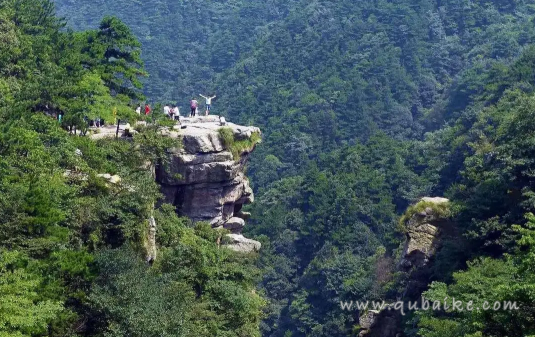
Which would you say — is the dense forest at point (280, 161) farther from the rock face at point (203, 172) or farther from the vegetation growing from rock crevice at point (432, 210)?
the rock face at point (203, 172)

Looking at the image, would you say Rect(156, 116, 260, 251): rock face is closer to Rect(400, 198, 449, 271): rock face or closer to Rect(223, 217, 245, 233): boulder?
Rect(223, 217, 245, 233): boulder

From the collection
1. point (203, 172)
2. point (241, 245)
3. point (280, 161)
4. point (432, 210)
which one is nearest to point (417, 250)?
point (432, 210)

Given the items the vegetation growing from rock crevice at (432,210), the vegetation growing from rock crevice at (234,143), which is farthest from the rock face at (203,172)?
the vegetation growing from rock crevice at (432,210)

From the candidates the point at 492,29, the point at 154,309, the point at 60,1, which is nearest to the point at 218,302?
the point at 154,309

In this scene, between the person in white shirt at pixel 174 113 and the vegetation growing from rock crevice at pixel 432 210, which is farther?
the vegetation growing from rock crevice at pixel 432 210

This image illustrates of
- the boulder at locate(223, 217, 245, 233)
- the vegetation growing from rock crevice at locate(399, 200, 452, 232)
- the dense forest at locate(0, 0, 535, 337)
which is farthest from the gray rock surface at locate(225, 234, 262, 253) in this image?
the vegetation growing from rock crevice at locate(399, 200, 452, 232)
